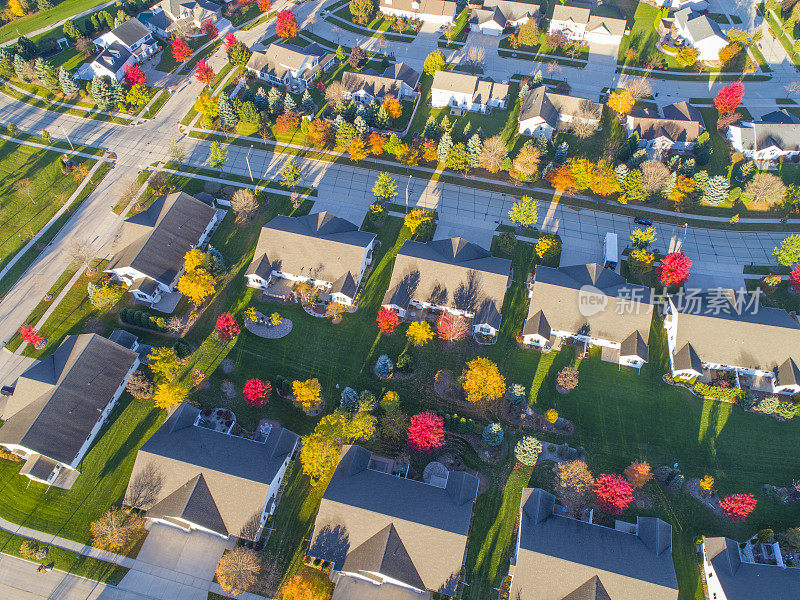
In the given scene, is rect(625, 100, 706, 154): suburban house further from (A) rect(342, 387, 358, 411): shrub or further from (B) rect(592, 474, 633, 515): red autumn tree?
(A) rect(342, 387, 358, 411): shrub

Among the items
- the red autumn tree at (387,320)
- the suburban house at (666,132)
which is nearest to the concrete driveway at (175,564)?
the red autumn tree at (387,320)

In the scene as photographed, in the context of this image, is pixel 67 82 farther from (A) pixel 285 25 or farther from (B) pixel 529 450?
(B) pixel 529 450

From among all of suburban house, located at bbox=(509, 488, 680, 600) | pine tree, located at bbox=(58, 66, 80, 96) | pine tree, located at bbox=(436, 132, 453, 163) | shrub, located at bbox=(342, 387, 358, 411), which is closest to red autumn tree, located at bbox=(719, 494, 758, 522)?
suburban house, located at bbox=(509, 488, 680, 600)

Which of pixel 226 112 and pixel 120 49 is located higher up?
pixel 120 49

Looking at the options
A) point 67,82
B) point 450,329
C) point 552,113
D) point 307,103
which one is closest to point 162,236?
point 307,103

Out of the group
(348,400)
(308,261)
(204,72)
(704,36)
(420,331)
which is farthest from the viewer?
(704,36)

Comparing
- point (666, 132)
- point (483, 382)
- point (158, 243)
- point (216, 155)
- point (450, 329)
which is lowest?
point (483, 382)
